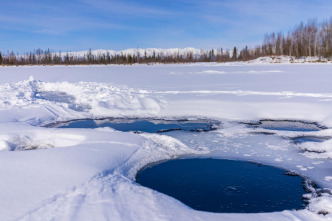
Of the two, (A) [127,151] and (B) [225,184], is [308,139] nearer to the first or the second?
(B) [225,184]

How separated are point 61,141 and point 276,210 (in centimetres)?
408

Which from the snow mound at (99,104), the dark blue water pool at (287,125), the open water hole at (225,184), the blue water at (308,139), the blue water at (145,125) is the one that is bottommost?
the open water hole at (225,184)

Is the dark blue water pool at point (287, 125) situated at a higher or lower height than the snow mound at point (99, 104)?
lower

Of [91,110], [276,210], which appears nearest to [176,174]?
[276,210]

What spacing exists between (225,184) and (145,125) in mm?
4135

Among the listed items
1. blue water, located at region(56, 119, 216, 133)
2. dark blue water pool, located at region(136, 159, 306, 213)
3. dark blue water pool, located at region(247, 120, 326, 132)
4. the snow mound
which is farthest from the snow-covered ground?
blue water, located at region(56, 119, 216, 133)

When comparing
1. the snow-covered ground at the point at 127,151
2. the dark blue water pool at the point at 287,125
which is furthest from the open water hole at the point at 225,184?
the dark blue water pool at the point at 287,125

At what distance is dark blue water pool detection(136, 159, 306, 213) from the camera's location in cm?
350

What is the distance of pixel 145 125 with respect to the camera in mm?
7945

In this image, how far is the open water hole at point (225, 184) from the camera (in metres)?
3.50

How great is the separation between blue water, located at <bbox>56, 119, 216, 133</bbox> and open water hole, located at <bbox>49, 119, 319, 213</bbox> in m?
2.37

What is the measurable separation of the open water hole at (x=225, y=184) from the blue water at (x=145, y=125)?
2.37m

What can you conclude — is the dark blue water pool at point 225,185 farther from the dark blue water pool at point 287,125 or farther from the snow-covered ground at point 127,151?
the dark blue water pool at point 287,125

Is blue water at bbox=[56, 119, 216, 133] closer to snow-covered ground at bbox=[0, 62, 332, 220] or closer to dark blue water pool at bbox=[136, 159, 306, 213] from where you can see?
snow-covered ground at bbox=[0, 62, 332, 220]
